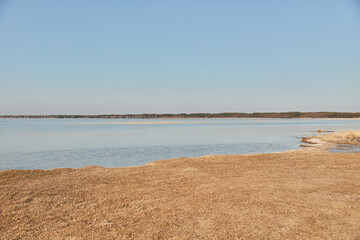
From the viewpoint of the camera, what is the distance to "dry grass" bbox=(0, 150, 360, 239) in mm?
6109

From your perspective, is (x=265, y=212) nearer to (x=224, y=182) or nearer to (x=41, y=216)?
(x=224, y=182)

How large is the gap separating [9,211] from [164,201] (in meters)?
4.12

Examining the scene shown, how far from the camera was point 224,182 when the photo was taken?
10.7m

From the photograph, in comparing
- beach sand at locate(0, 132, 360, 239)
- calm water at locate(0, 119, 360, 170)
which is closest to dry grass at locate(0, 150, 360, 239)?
beach sand at locate(0, 132, 360, 239)

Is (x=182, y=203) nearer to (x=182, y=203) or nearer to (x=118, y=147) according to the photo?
(x=182, y=203)

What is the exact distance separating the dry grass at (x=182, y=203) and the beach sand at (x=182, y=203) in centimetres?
2

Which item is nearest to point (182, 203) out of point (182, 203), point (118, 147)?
point (182, 203)

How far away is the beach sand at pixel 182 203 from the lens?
6105mm

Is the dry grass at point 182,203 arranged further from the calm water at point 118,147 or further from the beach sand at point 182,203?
the calm water at point 118,147

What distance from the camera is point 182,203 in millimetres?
8031

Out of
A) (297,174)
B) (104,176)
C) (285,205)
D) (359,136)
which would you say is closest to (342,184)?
(297,174)

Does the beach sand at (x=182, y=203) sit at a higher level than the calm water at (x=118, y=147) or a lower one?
higher

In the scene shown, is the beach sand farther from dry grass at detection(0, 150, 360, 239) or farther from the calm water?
the calm water

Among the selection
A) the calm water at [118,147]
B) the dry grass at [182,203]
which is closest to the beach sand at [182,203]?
the dry grass at [182,203]
